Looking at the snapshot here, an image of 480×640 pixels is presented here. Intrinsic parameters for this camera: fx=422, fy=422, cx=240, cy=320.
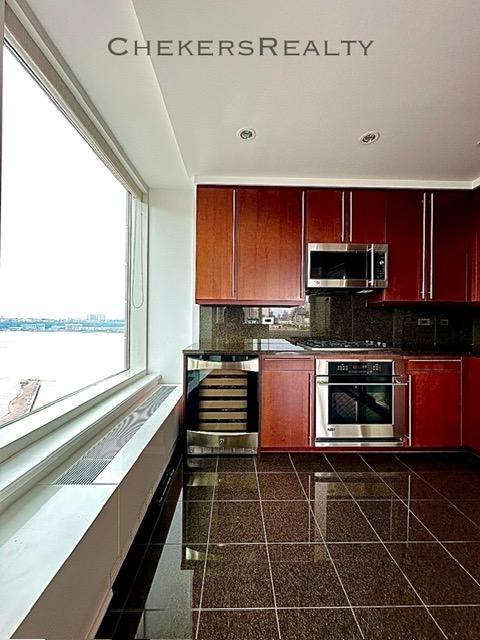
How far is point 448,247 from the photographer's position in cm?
381

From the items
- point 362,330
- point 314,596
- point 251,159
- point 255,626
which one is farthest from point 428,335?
point 255,626

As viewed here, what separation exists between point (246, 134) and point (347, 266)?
1487mm

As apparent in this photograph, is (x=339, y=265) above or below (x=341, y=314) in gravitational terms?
above

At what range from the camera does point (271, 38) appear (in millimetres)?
1930

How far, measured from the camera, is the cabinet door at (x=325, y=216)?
12.4 ft

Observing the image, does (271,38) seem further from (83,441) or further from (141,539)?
(141,539)

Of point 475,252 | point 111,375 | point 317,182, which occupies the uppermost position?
point 317,182

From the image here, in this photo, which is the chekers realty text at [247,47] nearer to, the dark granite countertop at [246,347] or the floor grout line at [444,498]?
the dark granite countertop at [246,347]

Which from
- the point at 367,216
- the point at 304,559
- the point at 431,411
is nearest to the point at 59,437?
the point at 304,559

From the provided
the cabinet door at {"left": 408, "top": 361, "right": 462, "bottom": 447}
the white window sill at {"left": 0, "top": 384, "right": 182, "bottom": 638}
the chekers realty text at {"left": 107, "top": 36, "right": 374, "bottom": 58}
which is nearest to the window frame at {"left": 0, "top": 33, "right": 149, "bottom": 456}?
the white window sill at {"left": 0, "top": 384, "right": 182, "bottom": 638}

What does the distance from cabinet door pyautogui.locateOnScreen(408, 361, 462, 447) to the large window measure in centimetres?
258

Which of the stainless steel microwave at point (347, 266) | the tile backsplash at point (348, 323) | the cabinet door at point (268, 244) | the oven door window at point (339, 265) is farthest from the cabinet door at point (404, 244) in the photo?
the cabinet door at point (268, 244)

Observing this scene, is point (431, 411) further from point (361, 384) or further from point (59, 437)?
point (59, 437)

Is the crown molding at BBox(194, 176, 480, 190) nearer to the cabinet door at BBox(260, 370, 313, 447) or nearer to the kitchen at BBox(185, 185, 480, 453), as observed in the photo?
the kitchen at BBox(185, 185, 480, 453)
